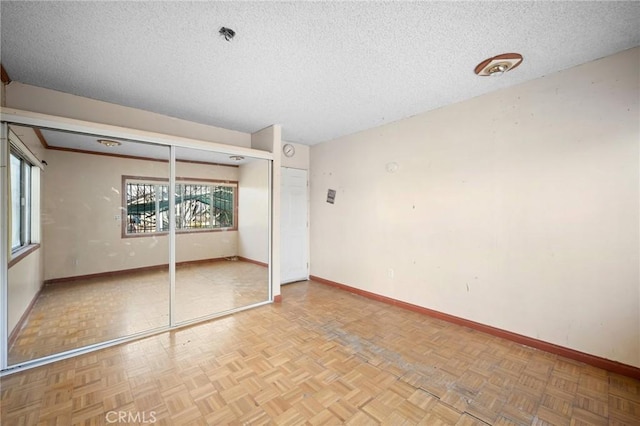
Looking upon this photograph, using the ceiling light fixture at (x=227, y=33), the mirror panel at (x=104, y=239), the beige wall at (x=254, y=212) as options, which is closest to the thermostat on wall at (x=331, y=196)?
the beige wall at (x=254, y=212)

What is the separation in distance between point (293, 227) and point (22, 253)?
3.35m

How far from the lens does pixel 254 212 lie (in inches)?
154

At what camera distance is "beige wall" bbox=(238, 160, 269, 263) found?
3820 millimetres

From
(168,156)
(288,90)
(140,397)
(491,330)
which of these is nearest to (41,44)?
(168,156)

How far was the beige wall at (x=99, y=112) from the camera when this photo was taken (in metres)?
2.55

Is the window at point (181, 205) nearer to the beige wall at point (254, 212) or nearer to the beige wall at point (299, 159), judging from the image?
the beige wall at point (254, 212)

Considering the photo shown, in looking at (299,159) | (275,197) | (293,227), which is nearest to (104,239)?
(275,197)

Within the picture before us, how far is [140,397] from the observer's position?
1.82m

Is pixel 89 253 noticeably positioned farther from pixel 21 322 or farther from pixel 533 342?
pixel 533 342

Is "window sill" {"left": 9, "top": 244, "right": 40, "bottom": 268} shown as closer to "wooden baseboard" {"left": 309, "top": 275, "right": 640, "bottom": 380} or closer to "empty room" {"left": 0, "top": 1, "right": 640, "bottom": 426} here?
"empty room" {"left": 0, "top": 1, "right": 640, "bottom": 426}

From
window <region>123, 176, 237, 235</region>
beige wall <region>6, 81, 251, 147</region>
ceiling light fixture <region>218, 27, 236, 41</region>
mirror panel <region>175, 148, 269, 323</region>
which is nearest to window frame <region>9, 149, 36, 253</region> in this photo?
beige wall <region>6, 81, 251, 147</region>

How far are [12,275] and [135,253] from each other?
938mm

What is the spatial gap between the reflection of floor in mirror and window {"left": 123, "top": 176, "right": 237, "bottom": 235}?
561 millimetres

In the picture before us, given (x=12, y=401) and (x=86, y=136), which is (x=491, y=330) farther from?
(x=86, y=136)
